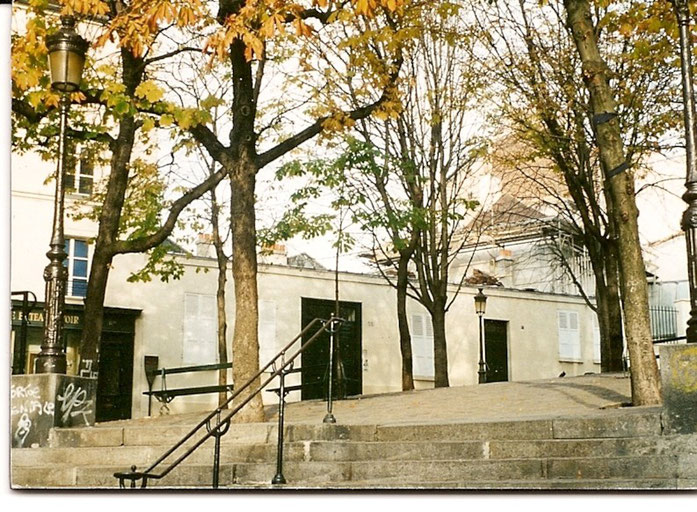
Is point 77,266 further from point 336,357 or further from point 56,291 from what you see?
point 336,357

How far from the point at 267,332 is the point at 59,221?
2.32 metres

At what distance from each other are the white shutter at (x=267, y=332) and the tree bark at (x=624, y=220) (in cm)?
294

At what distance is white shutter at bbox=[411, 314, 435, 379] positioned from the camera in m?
11.0

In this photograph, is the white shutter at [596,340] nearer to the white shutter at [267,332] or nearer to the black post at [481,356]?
the black post at [481,356]

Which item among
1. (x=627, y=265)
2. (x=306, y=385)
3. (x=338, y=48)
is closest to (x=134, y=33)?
(x=338, y=48)

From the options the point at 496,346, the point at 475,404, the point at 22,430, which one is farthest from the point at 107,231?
the point at 496,346

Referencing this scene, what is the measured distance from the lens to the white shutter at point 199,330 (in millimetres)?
8195

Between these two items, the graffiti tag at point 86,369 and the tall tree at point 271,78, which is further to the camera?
the graffiti tag at point 86,369

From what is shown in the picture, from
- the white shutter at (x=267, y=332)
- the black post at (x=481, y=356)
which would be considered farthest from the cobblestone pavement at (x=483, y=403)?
the black post at (x=481, y=356)

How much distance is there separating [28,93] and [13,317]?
5.14 feet

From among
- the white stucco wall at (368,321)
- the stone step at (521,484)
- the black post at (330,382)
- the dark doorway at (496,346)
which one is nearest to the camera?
the stone step at (521,484)

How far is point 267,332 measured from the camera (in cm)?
814

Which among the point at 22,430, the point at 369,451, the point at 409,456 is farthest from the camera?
the point at 22,430

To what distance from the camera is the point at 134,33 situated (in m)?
6.39
